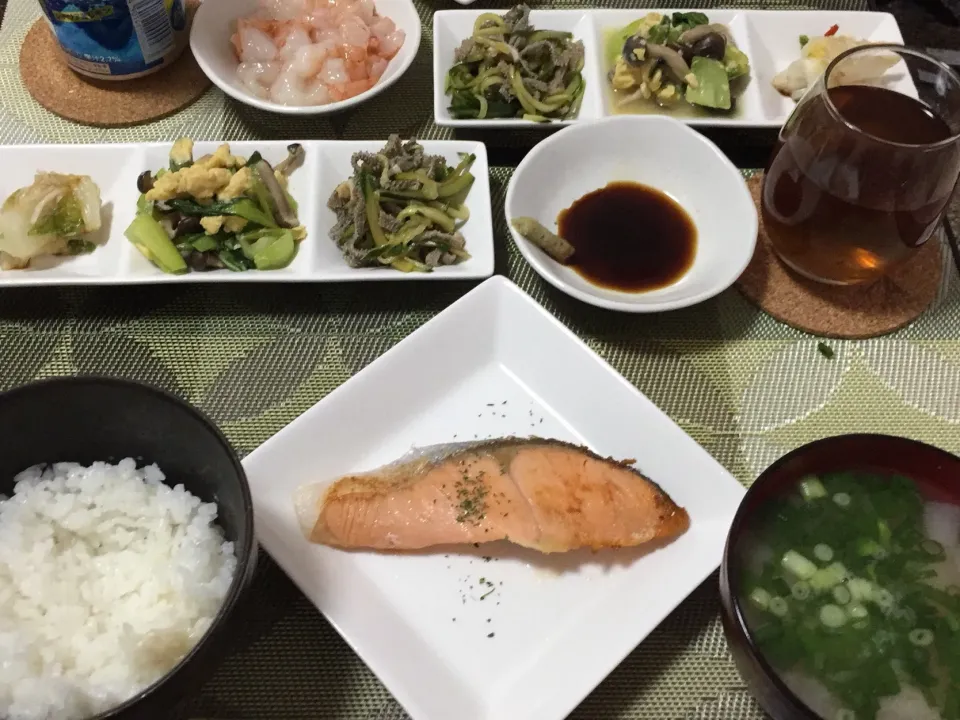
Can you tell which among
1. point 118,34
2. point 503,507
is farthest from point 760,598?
point 118,34

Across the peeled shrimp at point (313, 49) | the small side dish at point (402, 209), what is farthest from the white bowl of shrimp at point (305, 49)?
the small side dish at point (402, 209)

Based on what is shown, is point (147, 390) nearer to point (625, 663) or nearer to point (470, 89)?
point (625, 663)

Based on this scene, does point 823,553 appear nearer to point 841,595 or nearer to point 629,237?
point 841,595

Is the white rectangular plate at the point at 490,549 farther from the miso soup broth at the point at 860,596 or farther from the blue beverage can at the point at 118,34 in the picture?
the blue beverage can at the point at 118,34

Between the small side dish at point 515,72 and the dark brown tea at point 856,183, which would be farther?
the small side dish at point 515,72

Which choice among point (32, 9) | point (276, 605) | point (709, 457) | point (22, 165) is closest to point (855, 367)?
point (709, 457)

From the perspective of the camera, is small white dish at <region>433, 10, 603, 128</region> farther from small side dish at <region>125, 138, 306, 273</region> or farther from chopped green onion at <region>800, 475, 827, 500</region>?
chopped green onion at <region>800, 475, 827, 500</region>
